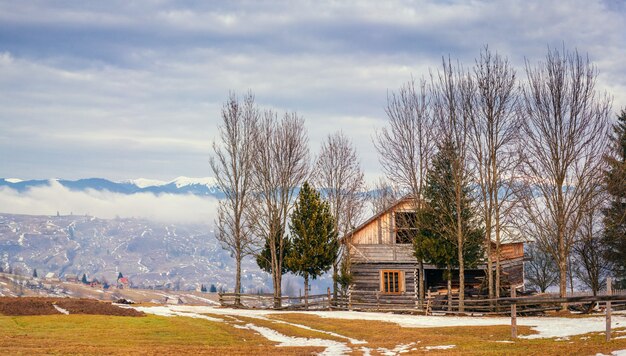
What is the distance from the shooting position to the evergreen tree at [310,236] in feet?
223

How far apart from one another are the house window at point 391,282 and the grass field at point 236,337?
62.0 ft

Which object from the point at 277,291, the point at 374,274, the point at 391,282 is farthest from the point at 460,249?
the point at 277,291

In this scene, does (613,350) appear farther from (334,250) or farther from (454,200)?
(334,250)

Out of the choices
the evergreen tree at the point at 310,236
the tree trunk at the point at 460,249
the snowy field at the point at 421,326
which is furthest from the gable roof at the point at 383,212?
the snowy field at the point at 421,326

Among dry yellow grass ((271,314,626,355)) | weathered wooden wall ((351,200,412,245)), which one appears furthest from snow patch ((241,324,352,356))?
weathered wooden wall ((351,200,412,245))

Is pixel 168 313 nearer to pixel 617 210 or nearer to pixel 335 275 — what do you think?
pixel 335 275

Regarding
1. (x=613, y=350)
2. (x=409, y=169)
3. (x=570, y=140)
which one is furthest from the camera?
(x=409, y=169)

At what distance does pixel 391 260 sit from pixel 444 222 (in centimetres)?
1178

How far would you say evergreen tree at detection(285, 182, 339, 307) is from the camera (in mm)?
68062

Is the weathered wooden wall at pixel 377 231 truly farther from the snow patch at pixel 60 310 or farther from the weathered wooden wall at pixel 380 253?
the snow patch at pixel 60 310

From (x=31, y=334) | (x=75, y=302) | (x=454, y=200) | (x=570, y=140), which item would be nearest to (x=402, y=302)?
(x=454, y=200)

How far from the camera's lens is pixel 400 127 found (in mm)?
61188

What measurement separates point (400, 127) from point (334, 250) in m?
15.0

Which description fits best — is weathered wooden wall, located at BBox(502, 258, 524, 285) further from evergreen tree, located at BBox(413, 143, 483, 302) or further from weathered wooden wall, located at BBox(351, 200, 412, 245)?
evergreen tree, located at BBox(413, 143, 483, 302)
